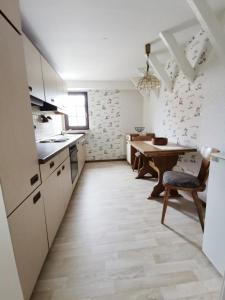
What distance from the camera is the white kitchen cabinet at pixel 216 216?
1.17 m

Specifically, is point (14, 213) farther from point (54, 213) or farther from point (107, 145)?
point (107, 145)

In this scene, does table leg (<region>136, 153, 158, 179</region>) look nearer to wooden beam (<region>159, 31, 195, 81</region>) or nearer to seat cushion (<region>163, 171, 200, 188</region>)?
seat cushion (<region>163, 171, 200, 188</region>)

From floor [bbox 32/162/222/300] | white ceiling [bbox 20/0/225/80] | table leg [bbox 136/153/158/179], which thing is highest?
white ceiling [bbox 20/0/225/80]

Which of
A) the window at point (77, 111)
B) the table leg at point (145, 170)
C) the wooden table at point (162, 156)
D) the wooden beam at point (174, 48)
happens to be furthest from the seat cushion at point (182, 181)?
the window at point (77, 111)

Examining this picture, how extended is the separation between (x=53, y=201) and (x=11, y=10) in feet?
4.85

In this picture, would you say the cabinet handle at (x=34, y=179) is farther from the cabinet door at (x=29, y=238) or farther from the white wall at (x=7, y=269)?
the white wall at (x=7, y=269)

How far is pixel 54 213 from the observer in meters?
1.59

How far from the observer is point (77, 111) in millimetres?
4805

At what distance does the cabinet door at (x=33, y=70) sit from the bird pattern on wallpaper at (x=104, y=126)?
2733 millimetres

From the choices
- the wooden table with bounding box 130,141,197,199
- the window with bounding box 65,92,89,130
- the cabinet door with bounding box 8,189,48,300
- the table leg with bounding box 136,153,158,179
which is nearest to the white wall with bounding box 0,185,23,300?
the cabinet door with bounding box 8,189,48,300

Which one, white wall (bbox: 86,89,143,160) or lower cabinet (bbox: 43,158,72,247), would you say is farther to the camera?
white wall (bbox: 86,89,143,160)

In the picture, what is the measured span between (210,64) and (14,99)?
2244mm

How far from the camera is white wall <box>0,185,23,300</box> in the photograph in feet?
2.77

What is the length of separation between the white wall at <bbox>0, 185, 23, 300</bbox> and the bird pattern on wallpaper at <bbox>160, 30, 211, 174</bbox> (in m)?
2.42
